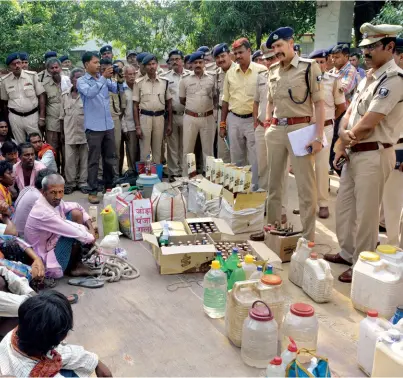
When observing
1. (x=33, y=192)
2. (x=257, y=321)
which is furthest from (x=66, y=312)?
(x=33, y=192)

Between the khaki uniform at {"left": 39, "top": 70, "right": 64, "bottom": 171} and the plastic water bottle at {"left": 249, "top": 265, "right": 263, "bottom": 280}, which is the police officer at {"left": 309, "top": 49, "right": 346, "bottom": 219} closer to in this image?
the plastic water bottle at {"left": 249, "top": 265, "right": 263, "bottom": 280}

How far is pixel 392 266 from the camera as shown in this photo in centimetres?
320

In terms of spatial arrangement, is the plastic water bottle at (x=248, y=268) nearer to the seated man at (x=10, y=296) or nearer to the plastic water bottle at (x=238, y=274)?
the plastic water bottle at (x=238, y=274)

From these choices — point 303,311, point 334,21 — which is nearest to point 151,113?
point 303,311

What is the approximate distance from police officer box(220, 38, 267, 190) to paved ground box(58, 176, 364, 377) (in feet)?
7.29

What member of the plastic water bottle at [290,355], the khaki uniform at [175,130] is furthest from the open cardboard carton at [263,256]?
the khaki uniform at [175,130]

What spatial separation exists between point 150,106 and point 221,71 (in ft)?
3.86

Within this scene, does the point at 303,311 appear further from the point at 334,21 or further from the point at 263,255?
the point at 334,21

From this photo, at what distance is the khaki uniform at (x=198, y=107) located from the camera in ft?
21.6

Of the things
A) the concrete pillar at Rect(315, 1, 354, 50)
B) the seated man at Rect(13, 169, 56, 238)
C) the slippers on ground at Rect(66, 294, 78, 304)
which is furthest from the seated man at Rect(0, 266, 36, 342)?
the concrete pillar at Rect(315, 1, 354, 50)

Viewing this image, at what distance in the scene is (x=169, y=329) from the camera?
125 inches

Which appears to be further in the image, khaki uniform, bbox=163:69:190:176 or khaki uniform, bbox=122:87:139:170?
khaki uniform, bbox=163:69:190:176

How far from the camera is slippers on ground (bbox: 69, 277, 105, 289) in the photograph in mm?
3787

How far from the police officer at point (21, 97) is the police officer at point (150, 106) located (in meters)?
1.42
